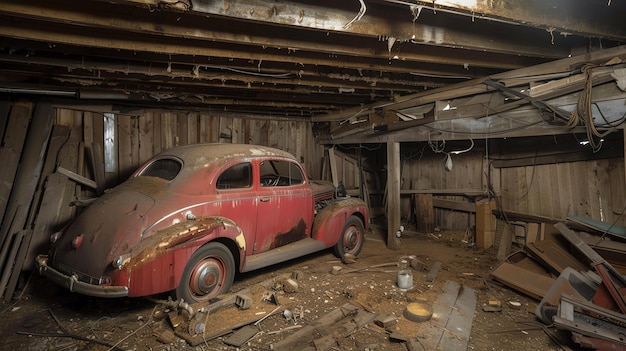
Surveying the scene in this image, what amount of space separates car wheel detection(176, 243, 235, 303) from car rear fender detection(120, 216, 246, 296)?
0.14 metres

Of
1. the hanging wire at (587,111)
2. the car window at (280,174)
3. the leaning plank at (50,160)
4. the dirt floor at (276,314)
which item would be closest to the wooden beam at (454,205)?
the dirt floor at (276,314)

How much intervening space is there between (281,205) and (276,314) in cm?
155

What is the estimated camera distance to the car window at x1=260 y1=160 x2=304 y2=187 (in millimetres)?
4934

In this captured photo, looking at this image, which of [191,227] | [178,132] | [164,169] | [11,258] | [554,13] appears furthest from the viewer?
[178,132]

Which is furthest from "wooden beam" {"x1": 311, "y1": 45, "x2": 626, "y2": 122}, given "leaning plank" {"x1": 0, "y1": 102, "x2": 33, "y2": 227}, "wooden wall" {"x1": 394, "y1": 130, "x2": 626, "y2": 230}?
"leaning plank" {"x1": 0, "y1": 102, "x2": 33, "y2": 227}

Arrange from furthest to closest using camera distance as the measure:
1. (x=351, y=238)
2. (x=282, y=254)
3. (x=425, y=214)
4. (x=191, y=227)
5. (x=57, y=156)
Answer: (x=425, y=214)
(x=351, y=238)
(x=57, y=156)
(x=282, y=254)
(x=191, y=227)

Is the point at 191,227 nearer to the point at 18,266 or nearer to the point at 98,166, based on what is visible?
the point at 18,266

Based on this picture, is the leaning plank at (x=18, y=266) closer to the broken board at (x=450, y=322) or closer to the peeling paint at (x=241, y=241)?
the peeling paint at (x=241, y=241)

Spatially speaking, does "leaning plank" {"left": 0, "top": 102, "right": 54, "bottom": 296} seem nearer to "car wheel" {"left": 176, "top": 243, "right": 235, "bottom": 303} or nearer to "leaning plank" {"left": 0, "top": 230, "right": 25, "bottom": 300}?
"leaning plank" {"left": 0, "top": 230, "right": 25, "bottom": 300}

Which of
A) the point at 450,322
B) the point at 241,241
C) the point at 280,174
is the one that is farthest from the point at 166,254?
the point at 450,322

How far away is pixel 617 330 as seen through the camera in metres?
2.83

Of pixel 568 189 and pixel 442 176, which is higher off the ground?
pixel 442 176

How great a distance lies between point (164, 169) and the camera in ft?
13.4

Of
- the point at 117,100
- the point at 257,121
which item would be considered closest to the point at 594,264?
the point at 257,121
